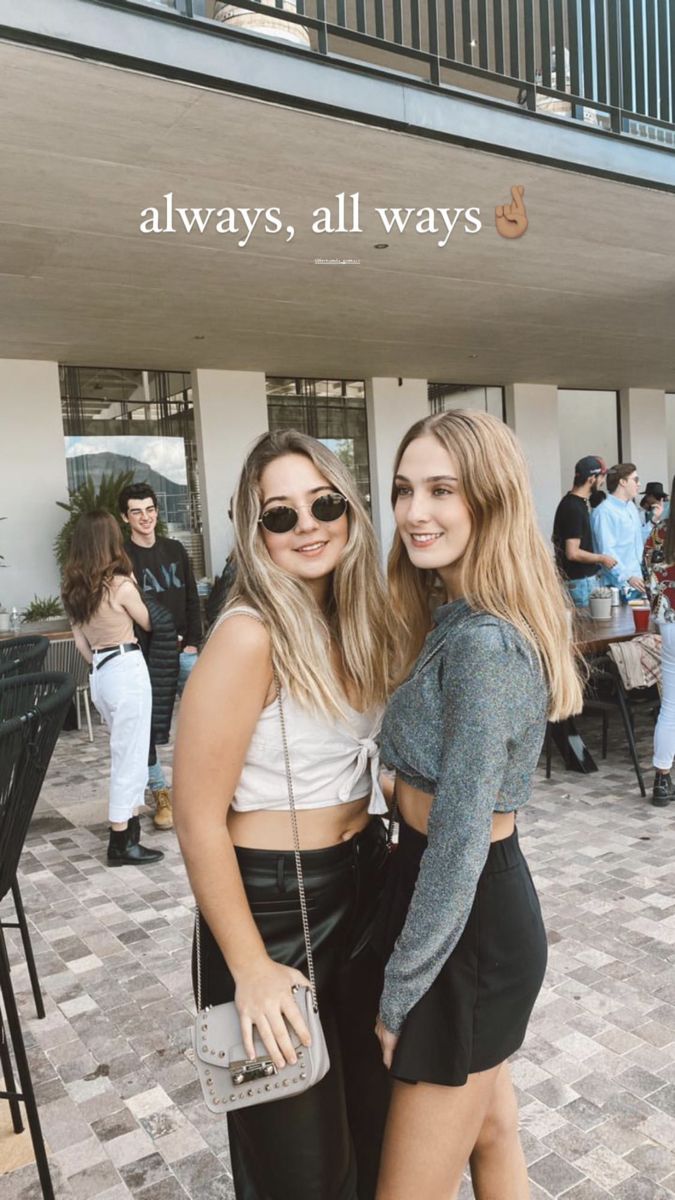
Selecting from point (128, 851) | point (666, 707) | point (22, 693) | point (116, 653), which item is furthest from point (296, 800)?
point (666, 707)

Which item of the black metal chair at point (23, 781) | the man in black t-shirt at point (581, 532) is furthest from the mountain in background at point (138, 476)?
the black metal chair at point (23, 781)

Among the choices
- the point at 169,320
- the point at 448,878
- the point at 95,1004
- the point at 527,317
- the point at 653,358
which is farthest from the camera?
the point at 653,358

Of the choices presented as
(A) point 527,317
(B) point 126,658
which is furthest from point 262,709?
(A) point 527,317

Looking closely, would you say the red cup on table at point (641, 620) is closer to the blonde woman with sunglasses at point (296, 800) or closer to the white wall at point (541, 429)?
the blonde woman with sunglasses at point (296, 800)

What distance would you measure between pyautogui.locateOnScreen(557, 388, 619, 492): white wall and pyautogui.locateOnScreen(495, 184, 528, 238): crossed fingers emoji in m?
8.81

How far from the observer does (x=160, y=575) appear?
4770 millimetres

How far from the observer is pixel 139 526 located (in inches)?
183

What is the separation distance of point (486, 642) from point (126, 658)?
299 centimetres

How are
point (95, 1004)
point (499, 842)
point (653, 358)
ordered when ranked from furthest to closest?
point (653, 358), point (95, 1004), point (499, 842)

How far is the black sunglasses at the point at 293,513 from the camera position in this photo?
1337mm

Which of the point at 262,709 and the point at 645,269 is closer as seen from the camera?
the point at 262,709

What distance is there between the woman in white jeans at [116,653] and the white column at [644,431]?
13.7m

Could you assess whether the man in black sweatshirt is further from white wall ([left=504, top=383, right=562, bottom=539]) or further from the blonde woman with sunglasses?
white wall ([left=504, top=383, right=562, bottom=539])

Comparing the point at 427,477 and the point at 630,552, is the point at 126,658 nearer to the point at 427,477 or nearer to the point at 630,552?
the point at 427,477
